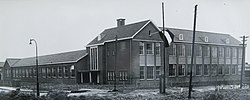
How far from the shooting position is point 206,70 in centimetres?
880

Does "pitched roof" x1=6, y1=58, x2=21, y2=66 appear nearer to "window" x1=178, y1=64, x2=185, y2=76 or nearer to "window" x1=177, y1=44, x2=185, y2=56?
"window" x1=177, y1=44, x2=185, y2=56

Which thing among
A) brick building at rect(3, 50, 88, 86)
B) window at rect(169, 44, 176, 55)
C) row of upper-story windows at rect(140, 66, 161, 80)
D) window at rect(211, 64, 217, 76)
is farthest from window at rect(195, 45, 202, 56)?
brick building at rect(3, 50, 88, 86)

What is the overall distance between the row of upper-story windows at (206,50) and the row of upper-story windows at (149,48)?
47 cm

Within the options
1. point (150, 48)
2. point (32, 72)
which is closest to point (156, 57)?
point (150, 48)

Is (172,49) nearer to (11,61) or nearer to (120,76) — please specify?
(120,76)

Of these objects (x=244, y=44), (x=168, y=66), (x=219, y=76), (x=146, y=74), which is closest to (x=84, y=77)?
(x=146, y=74)

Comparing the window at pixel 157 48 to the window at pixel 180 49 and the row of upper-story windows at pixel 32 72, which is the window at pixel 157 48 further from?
the row of upper-story windows at pixel 32 72

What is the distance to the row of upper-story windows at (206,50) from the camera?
843cm

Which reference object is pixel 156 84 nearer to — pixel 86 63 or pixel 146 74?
pixel 146 74

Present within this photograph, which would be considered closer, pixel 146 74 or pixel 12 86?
pixel 12 86

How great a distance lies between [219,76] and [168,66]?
1699mm

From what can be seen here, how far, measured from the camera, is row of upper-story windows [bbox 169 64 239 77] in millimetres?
8578

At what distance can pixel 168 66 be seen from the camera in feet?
30.8

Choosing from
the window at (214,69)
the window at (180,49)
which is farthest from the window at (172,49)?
the window at (214,69)
